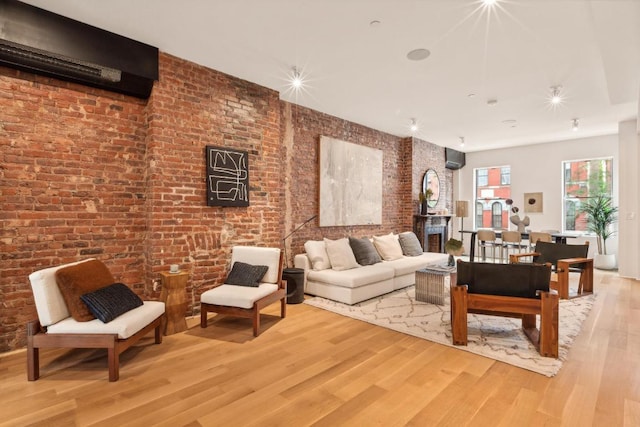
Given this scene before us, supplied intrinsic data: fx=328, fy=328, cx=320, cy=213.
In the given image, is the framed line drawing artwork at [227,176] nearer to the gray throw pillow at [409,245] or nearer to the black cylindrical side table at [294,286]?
the black cylindrical side table at [294,286]

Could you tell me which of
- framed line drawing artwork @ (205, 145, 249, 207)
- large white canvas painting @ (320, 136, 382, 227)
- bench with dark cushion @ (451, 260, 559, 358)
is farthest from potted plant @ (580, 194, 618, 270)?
framed line drawing artwork @ (205, 145, 249, 207)

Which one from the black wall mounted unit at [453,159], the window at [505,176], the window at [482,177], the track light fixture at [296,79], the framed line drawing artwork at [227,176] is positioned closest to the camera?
the framed line drawing artwork at [227,176]

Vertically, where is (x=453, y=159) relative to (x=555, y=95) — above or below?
below

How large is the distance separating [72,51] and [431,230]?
286 inches

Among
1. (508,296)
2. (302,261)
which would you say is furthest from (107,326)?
(508,296)

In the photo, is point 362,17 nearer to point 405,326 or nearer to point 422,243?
point 405,326

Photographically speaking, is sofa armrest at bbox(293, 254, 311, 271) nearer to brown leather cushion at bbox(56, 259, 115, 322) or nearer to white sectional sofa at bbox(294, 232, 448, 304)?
white sectional sofa at bbox(294, 232, 448, 304)

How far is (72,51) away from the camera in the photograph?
3.04 meters

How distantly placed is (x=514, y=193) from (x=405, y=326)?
268 inches

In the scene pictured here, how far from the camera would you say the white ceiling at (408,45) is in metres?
2.83

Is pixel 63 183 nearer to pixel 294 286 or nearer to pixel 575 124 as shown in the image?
pixel 294 286

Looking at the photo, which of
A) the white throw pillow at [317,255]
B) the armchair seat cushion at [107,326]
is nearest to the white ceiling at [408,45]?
the white throw pillow at [317,255]

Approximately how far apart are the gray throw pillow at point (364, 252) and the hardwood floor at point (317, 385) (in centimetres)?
195

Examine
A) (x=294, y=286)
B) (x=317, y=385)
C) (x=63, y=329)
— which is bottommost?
(x=317, y=385)
